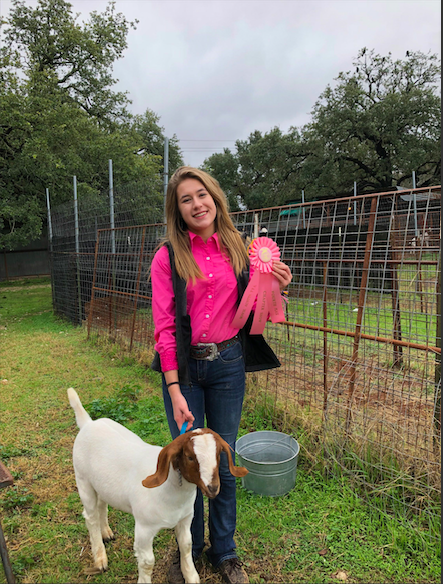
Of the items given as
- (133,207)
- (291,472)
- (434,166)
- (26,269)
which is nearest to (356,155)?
(434,166)

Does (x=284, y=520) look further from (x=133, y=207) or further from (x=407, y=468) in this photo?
(x=133, y=207)

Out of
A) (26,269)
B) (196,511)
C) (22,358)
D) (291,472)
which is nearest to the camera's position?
(196,511)

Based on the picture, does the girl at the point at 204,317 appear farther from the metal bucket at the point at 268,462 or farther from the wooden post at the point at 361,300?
the wooden post at the point at 361,300

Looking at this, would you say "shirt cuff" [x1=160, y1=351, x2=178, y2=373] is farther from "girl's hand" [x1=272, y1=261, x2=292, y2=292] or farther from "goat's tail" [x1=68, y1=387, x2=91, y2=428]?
"goat's tail" [x1=68, y1=387, x2=91, y2=428]

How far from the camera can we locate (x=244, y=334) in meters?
2.11

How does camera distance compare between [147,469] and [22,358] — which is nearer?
[147,469]

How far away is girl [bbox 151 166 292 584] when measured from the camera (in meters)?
1.86

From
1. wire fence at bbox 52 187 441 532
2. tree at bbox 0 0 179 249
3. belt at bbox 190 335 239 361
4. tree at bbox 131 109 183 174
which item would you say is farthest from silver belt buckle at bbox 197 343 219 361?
tree at bbox 131 109 183 174

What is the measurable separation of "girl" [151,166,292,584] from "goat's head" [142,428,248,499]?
0.63 ft

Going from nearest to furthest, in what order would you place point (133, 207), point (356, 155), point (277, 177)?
point (133, 207), point (356, 155), point (277, 177)

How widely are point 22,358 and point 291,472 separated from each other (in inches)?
197

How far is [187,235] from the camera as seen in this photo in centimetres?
198

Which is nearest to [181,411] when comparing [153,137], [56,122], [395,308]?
[395,308]

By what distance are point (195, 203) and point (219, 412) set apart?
1.05 m
